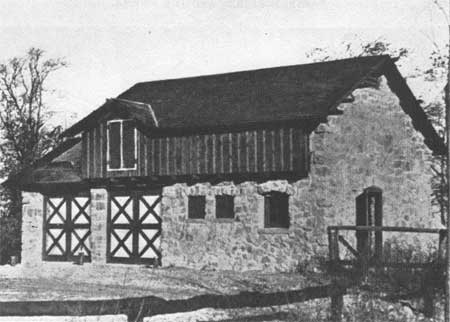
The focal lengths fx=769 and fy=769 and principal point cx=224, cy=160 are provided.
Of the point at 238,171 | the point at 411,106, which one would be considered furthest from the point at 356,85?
the point at 238,171

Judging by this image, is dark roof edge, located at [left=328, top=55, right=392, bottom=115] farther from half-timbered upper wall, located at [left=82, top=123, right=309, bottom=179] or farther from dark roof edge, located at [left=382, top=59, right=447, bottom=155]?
half-timbered upper wall, located at [left=82, top=123, right=309, bottom=179]

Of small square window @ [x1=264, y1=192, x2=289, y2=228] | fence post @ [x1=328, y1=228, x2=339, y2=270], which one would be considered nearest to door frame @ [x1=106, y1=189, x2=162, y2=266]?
small square window @ [x1=264, y1=192, x2=289, y2=228]

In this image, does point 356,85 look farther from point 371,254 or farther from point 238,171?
point 371,254

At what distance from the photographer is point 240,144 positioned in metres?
22.6

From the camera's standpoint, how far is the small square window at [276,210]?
2183cm

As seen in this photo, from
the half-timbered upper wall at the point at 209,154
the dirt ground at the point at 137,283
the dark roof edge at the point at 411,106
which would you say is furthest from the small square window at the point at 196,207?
the dark roof edge at the point at 411,106

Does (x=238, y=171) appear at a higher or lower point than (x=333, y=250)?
higher

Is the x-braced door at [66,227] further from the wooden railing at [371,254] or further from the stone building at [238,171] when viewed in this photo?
the wooden railing at [371,254]

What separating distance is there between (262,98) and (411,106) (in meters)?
4.97

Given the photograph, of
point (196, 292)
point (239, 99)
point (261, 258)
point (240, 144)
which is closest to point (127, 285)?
point (196, 292)

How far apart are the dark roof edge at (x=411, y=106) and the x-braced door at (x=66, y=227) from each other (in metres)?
10.7

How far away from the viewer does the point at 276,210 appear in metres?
22.0

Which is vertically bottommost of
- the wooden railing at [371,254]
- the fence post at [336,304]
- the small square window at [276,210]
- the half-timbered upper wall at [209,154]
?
the fence post at [336,304]

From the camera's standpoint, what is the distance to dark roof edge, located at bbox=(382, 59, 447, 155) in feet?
77.5
